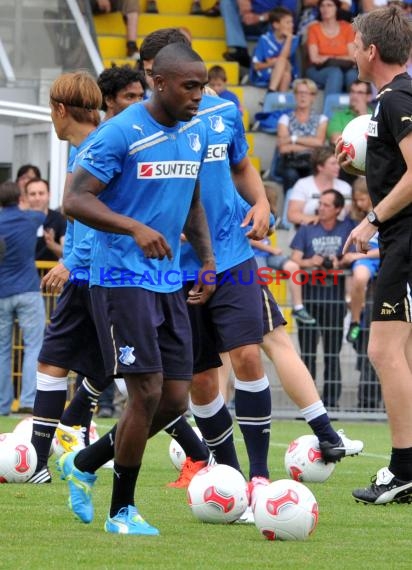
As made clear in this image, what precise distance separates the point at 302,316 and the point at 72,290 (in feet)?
22.4

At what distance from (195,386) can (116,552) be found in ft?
6.95

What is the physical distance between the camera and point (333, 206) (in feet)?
49.8

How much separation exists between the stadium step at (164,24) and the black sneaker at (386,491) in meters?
13.7

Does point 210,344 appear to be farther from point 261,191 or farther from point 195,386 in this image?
point 261,191

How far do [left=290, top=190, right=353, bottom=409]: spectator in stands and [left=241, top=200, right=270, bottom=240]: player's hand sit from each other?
7245mm

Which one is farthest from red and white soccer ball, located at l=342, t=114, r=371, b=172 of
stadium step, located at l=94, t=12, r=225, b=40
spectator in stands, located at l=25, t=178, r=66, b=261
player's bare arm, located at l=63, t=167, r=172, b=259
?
stadium step, located at l=94, t=12, r=225, b=40

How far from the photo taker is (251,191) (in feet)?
25.5

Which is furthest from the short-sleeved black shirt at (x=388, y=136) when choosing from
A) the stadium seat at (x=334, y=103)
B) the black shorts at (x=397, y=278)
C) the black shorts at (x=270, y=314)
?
the stadium seat at (x=334, y=103)

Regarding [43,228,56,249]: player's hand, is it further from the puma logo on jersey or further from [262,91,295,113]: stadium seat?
the puma logo on jersey

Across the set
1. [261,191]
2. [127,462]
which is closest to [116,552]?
[127,462]

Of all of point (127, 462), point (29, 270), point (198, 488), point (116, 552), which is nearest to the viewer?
point (116, 552)

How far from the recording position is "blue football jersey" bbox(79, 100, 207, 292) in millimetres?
6031

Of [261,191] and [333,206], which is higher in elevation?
[261,191]

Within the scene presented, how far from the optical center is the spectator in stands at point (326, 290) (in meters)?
14.7
